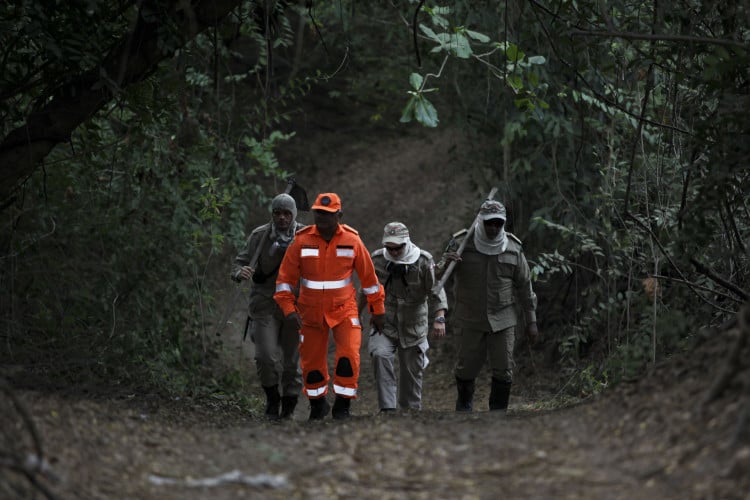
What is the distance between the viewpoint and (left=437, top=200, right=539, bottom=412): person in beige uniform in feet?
29.1

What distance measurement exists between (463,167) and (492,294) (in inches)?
248

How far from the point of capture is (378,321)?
8422 mm

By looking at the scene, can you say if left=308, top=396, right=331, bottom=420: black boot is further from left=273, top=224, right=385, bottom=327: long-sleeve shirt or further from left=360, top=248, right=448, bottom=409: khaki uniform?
left=273, top=224, right=385, bottom=327: long-sleeve shirt

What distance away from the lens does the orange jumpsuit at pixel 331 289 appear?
8.12 metres

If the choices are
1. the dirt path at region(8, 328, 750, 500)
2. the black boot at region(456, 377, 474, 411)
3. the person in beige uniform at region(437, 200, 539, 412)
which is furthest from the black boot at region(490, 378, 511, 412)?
the dirt path at region(8, 328, 750, 500)

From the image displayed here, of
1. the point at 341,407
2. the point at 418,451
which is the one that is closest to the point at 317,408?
the point at 341,407

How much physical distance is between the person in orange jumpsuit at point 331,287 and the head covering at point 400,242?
64 centimetres

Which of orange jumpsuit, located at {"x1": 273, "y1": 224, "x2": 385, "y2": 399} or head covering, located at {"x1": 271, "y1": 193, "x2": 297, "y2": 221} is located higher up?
head covering, located at {"x1": 271, "y1": 193, "x2": 297, "y2": 221}

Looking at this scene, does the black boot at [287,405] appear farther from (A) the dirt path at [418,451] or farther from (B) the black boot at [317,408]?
(A) the dirt path at [418,451]

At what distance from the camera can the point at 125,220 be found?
10102 millimetres

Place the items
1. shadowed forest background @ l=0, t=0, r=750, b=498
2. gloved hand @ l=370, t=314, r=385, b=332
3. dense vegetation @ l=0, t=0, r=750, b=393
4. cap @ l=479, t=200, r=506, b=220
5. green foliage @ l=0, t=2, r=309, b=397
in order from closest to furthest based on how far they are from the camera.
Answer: shadowed forest background @ l=0, t=0, r=750, b=498 → dense vegetation @ l=0, t=0, r=750, b=393 → green foliage @ l=0, t=2, r=309, b=397 → gloved hand @ l=370, t=314, r=385, b=332 → cap @ l=479, t=200, r=506, b=220

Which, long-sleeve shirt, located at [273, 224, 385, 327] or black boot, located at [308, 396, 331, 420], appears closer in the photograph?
long-sleeve shirt, located at [273, 224, 385, 327]

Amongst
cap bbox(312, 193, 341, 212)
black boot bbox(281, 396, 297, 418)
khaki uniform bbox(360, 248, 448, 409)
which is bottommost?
black boot bbox(281, 396, 297, 418)

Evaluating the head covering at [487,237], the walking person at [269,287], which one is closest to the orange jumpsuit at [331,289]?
the walking person at [269,287]
